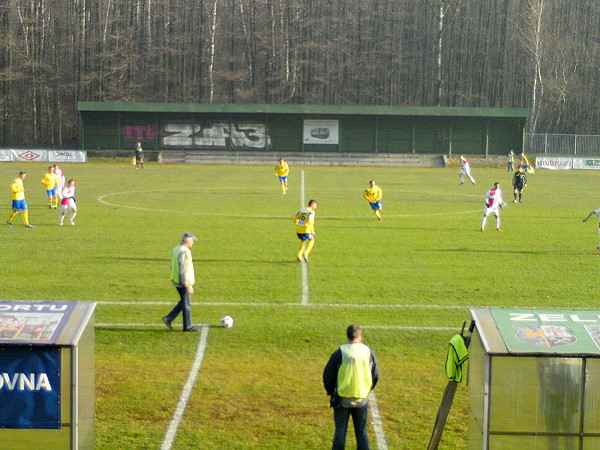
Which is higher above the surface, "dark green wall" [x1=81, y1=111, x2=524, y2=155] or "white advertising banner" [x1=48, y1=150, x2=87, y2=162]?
"dark green wall" [x1=81, y1=111, x2=524, y2=155]

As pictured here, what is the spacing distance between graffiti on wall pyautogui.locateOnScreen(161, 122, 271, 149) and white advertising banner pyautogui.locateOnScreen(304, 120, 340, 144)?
3703 millimetres

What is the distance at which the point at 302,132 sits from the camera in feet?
251

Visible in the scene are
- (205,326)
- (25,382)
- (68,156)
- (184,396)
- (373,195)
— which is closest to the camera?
(25,382)

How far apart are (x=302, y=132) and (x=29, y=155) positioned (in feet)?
78.2

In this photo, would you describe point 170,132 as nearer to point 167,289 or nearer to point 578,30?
point 578,30

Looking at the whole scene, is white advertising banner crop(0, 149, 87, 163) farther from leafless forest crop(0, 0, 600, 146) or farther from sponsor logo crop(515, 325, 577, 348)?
sponsor logo crop(515, 325, 577, 348)

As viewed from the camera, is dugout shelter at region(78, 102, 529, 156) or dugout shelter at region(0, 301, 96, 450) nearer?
dugout shelter at region(0, 301, 96, 450)

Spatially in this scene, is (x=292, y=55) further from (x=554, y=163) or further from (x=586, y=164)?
(x=586, y=164)

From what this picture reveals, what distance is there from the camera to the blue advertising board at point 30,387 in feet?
24.5

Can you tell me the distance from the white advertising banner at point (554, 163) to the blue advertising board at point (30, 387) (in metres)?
69.2

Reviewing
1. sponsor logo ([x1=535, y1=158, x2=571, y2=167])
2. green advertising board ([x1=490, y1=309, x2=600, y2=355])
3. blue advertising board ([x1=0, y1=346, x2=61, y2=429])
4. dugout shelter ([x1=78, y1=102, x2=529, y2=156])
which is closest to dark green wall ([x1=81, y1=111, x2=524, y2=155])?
dugout shelter ([x1=78, y1=102, x2=529, y2=156])

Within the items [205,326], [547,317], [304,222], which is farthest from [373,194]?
[547,317]

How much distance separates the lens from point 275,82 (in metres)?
90.8

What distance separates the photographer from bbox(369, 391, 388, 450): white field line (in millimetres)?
10344
